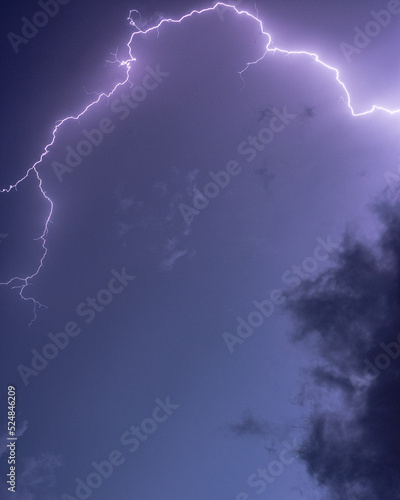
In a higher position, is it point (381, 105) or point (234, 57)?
point (381, 105)

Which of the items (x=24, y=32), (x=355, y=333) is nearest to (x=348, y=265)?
(x=355, y=333)

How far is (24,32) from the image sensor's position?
12.6 m

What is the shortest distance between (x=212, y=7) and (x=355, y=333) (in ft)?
35.9

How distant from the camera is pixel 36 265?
13.1 meters

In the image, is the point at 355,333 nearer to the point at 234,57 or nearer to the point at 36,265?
the point at 234,57

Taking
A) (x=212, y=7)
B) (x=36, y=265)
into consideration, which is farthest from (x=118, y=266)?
(x=212, y=7)

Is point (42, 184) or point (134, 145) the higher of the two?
point (134, 145)

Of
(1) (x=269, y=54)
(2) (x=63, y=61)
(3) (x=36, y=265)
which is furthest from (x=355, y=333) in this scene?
(2) (x=63, y=61)

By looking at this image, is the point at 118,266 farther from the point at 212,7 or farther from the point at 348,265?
the point at 212,7

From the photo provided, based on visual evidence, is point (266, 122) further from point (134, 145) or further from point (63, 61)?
point (63, 61)

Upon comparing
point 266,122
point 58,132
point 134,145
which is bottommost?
point 58,132

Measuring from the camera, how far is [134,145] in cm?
1291

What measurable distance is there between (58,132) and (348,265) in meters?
9.94

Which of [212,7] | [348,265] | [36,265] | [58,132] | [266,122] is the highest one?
[212,7]
